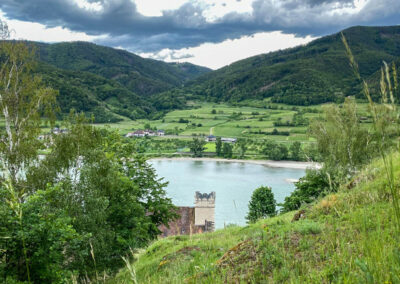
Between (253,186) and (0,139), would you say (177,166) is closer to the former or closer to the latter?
(253,186)

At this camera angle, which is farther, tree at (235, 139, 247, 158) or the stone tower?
tree at (235, 139, 247, 158)

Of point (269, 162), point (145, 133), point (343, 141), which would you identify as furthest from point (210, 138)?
point (343, 141)

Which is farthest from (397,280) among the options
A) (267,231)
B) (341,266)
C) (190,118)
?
(190,118)

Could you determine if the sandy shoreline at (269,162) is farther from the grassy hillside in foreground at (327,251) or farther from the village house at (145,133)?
the grassy hillside in foreground at (327,251)

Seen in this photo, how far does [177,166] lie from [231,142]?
1159 inches

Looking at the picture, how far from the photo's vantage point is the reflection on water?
53.1m

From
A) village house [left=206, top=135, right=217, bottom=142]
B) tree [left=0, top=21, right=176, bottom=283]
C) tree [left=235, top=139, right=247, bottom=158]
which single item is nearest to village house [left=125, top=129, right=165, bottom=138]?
village house [left=206, top=135, right=217, bottom=142]

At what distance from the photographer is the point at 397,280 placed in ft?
7.55

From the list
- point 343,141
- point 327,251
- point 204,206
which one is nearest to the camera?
point 327,251

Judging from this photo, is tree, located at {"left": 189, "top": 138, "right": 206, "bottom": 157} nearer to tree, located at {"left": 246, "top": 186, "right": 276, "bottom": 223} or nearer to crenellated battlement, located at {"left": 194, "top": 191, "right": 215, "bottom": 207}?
crenellated battlement, located at {"left": 194, "top": 191, "right": 215, "bottom": 207}

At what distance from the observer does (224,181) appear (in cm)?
6838

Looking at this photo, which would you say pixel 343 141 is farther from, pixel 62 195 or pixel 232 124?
pixel 232 124

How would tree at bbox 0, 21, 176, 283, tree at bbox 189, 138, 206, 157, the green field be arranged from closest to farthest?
tree at bbox 0, 21, 176, 283, tree at bbox 189, 138, 206, 157, the green field

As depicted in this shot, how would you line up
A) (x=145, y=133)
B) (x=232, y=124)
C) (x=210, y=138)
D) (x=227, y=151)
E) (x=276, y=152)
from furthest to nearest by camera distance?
(x=232, y=124) → (x=145, y=133) → (x=210, y=138) → (x=227, y=151) → (x=276, y=152)
